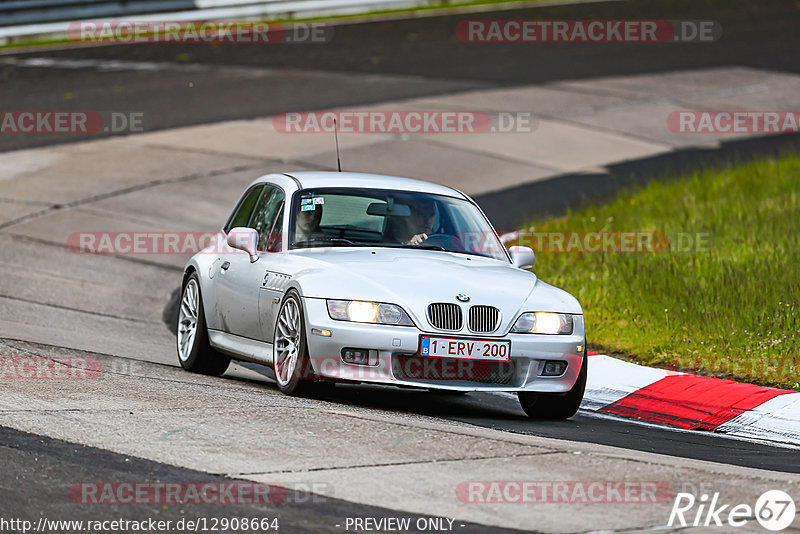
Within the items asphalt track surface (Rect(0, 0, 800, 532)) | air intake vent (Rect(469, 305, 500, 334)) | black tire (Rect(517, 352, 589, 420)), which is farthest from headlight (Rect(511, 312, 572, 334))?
asphalt track surface (Rect(0, 0, 800, 532))

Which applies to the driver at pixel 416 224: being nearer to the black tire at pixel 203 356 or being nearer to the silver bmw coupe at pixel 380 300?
the silver bmw coupe at pixel 380 300

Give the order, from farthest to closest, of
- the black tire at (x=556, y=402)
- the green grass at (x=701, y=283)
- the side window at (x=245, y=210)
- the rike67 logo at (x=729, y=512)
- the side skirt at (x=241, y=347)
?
the side window at (x=245, y=210) → the green grass at (x=701, y=283) → the side skirt at (x=241, y=347) → the black tire at (x=556, y=402) → the rike67 logo at (x=729, y=512)

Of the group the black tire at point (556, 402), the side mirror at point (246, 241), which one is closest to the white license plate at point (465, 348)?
the black tire at point (556, 402)

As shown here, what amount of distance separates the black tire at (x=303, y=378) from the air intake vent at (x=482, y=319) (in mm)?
948

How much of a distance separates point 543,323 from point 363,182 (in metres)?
1.97

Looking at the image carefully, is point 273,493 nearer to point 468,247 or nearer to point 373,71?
point 468,247

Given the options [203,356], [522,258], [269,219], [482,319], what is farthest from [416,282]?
[203,356]

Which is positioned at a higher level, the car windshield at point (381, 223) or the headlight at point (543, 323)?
the car windshield at point (381, 223)

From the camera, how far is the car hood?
8055 millimetres

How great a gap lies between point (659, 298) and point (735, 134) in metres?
12.0

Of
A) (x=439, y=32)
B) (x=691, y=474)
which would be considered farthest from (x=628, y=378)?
(x=439, y=32)

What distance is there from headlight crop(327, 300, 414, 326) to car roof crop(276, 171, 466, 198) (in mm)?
1615

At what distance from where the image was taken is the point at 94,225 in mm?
15367

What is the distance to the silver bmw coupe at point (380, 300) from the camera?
7.96m
